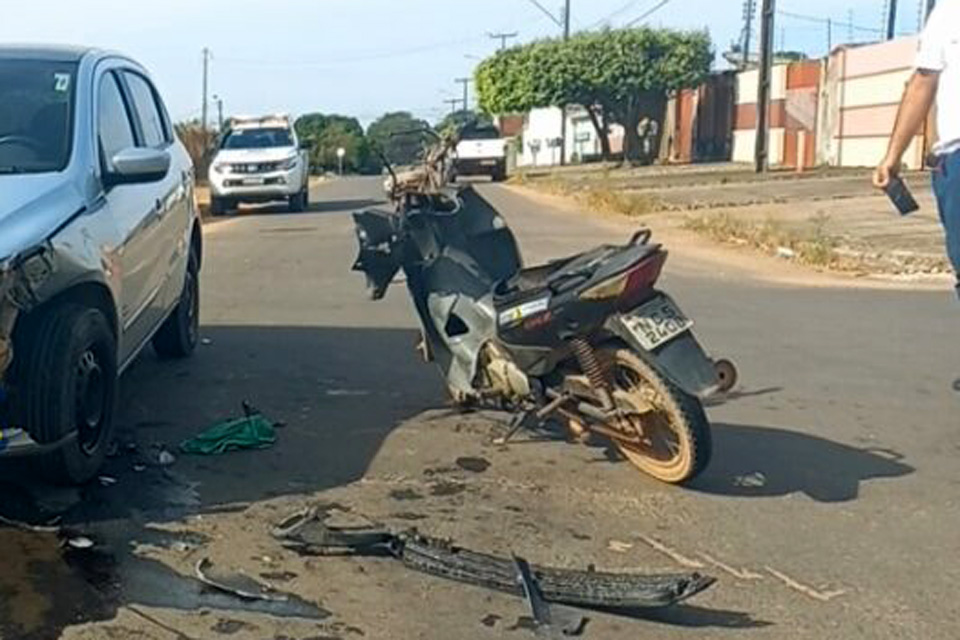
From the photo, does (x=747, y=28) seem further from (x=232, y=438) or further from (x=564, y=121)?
(x=232, y=438)

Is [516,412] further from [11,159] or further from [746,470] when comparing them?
[11,159]

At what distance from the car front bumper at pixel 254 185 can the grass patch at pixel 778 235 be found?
8738 mm

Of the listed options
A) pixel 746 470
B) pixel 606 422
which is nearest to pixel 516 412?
pixel 606 422

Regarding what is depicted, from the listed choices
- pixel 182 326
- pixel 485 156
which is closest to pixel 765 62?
pixel 485 156

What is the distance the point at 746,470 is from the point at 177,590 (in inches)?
111

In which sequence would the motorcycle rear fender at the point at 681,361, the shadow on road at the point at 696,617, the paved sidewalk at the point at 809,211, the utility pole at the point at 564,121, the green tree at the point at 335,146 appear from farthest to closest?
1. the green tree at the point at 335,146
2. the utility pole at the point at 564,121
3. the paved sidewalk at the point at 809,211
4. the motorcycle rear fender at the point at 681,361
5. the shadow on road at the point at 696,617

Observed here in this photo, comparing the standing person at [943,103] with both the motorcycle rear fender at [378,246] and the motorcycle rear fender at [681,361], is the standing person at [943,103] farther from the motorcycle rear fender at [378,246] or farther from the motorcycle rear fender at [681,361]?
the motorcycle rear fender at [378,246]

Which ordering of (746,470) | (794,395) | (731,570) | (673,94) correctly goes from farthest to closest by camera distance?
(673,94), (794,395), (746,470), (731,570)

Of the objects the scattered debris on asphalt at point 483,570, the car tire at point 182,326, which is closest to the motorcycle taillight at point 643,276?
the scattered debris on asphalt at point 483,570

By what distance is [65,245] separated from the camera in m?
5.10

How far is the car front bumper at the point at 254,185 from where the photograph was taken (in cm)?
2656

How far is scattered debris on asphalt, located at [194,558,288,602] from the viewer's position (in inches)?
171

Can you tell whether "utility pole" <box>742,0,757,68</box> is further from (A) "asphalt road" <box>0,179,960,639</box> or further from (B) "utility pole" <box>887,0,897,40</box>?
(A) "asphalt road" <box>0,179,960,639</box>

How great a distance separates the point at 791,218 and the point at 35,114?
57.7 ft
